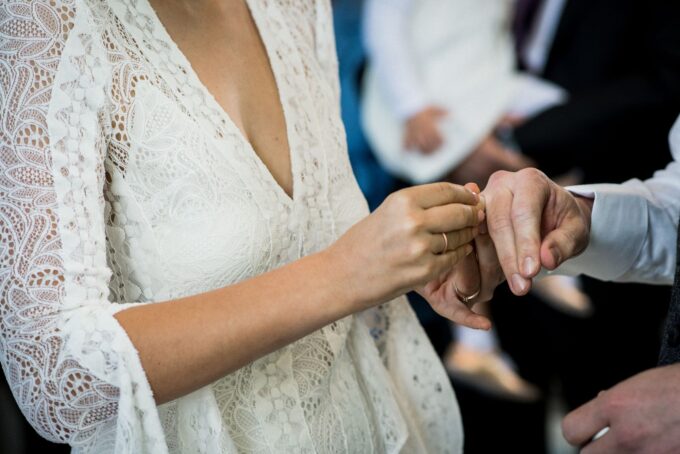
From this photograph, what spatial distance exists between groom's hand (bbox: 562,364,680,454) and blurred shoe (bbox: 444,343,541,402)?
1973 mm

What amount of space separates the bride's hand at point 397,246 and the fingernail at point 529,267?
0.40ft

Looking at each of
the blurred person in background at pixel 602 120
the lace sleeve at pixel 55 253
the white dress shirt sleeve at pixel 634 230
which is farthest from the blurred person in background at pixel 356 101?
the lace sleeve at pixel 55 253

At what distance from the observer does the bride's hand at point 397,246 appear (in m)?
1.09

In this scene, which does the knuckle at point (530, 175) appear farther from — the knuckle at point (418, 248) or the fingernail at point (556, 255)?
the knuckle at point (418, 248)

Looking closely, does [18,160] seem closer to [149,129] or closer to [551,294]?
[149,129]

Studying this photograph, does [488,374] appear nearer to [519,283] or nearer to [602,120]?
[602,120]

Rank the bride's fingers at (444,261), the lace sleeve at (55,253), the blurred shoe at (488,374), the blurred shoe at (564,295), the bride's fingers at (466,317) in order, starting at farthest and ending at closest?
the blurred shoe at (488,374) < the blurred shoe at (564,295) < the bride's fingers at (466,317) < the bride's fingers at (444,261) < the lace sleeve at (55,253)

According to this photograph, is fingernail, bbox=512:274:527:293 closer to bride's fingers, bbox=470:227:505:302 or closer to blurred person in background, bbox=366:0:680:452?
bride's fingers, bbox=470:227:505:302

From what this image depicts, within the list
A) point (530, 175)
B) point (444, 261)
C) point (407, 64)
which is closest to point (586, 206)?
point (530, 175)

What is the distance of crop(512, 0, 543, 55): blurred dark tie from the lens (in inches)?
108

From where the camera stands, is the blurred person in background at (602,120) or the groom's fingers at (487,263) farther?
the blurred person in background at (602,120)

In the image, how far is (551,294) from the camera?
3.01 meters

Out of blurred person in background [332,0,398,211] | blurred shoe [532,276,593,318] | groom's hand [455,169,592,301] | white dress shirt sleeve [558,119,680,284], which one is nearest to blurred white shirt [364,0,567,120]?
blurred person in background [332,0,398,211]

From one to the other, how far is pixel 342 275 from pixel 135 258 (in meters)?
0.31
